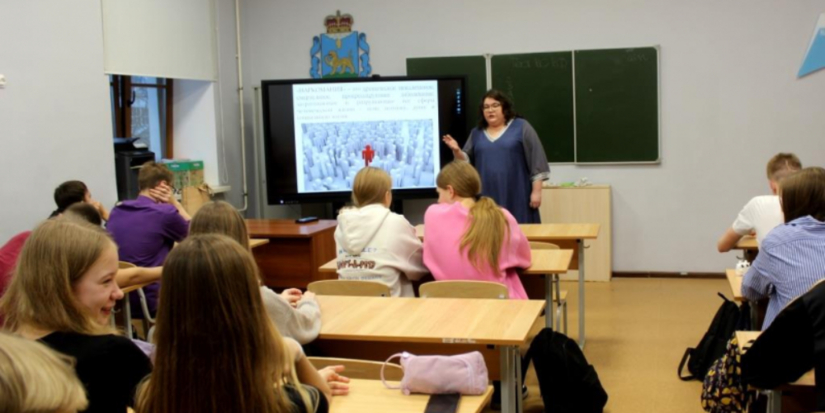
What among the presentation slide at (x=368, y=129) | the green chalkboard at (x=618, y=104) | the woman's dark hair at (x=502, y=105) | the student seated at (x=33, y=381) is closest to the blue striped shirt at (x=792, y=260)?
the student seated at (x=33, y=381)

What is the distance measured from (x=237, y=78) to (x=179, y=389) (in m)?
6.40

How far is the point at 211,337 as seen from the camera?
5.64ft

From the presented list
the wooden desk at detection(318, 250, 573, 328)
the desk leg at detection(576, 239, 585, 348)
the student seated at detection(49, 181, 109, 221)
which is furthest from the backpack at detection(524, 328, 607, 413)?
the student seated at detection(49, 181, 109, 221)

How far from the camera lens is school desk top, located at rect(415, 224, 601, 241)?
500cm

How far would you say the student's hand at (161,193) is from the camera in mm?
4738

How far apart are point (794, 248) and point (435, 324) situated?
1.36 metres

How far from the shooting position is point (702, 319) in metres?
5.85

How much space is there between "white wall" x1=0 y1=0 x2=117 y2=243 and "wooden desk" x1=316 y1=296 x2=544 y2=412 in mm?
2740

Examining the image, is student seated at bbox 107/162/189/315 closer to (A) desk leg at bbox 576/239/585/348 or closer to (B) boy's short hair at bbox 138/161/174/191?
(B) boy's short hair at bbox 138/161/174/191

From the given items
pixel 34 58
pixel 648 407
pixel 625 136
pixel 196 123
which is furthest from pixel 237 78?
pixel 648 407

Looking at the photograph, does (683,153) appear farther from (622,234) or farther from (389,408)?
(389,408)

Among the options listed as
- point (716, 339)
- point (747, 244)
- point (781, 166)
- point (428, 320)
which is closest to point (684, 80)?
point (781, 166)

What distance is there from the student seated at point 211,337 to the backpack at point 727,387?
187 centimetres

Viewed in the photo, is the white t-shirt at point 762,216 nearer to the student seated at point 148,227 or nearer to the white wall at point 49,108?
the student seated at point 148,227
